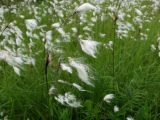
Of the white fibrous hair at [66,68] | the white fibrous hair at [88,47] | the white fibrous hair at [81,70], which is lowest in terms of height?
the white fibrous hair at [66,68]

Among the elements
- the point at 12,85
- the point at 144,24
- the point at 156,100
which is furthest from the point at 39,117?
the point at 144,24

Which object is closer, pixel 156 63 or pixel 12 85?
pixel 12 85

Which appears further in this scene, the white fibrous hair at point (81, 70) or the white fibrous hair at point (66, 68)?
the white fibrous hair at point (66, 68)

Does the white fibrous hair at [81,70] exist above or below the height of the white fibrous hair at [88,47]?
below

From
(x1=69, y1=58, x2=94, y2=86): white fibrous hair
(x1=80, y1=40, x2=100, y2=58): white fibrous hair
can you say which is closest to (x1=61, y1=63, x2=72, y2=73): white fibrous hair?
(x1=69, y1=58, x2=94, y2=86): white fibrous hair

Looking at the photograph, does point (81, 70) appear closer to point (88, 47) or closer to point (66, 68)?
point (88, 47)

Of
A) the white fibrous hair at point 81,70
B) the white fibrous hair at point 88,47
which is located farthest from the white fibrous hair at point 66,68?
the white fibrous hair at point 88,47

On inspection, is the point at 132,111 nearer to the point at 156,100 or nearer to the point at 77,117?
the point at 156,100

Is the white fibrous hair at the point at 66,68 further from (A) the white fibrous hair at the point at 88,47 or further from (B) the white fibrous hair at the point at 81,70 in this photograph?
(A) the white fibrous hair at the point at 88,47

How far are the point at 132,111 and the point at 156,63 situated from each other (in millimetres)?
892

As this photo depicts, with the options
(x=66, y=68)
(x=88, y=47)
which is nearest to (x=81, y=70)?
(x=88, y=47)

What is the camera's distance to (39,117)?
2566 mm

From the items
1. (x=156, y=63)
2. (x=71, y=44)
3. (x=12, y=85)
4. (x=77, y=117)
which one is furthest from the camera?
(x=71, y=44)

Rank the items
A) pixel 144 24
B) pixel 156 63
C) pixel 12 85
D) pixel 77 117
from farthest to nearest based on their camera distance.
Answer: pixel 144 24 → pixel 156 63 → pixel 12 85 → pixel 77 117
